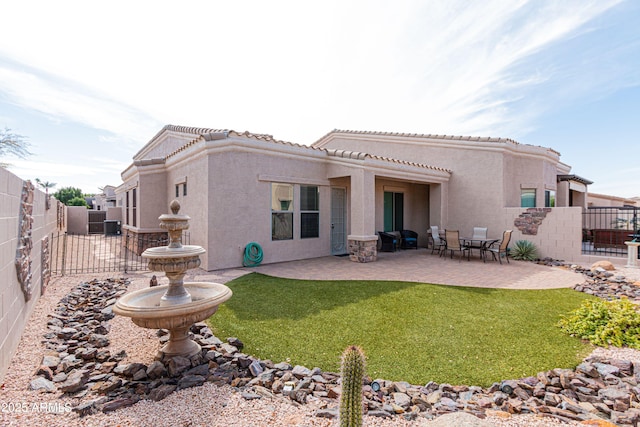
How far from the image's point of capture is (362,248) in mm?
10648

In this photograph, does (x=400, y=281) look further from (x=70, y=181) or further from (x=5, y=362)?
(x=70, y=181)

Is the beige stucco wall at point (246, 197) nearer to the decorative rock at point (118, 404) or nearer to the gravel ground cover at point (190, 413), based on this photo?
the gravel ground cover at point (190, 413)

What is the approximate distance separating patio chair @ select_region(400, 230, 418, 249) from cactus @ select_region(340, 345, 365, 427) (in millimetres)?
13118

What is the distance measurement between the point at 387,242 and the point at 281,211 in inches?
229

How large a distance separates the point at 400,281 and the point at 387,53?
24.0 ft

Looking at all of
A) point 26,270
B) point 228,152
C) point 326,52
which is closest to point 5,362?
point 26,270

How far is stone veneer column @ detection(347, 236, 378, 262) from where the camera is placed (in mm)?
10625

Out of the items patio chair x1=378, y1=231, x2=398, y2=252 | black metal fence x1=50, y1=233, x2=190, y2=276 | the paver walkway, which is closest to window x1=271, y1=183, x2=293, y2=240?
the paver walkway

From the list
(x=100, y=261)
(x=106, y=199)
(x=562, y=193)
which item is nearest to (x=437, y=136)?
(x=562, y=193)

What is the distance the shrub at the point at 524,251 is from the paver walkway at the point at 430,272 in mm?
711

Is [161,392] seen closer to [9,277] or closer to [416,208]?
[9,277]

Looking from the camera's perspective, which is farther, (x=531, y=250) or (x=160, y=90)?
(x=531, y=250)

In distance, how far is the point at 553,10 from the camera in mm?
7855

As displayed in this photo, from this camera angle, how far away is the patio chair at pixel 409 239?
48.0ft
